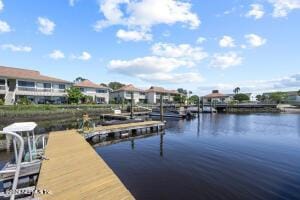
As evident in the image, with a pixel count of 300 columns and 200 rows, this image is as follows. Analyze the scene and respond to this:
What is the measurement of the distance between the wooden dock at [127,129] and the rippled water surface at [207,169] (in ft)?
6.59

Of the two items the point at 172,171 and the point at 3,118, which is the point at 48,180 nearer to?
the point at 172,171

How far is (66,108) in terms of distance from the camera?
42719mm

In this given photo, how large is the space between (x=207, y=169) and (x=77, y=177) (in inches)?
320

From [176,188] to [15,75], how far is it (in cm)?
4387

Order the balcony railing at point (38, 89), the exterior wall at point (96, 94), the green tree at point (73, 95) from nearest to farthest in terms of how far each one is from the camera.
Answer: the balcony railing at point (38, 89)
the green tree at point (73, 95)
the exterior wall at point (96, 94)

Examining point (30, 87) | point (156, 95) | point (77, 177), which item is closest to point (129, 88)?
point (156, 95)

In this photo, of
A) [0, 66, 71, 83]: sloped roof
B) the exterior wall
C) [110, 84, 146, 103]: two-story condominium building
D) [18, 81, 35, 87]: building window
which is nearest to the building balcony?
[18, 81, 35, 87]: building window

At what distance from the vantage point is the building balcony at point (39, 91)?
44.4m

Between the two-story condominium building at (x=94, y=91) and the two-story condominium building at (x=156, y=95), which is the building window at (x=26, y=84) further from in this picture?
the two-story condominium building at (x=156, y=95)

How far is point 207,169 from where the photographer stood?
13602 mm

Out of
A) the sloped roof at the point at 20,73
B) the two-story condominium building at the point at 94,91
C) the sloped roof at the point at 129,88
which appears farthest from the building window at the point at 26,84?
the sloped roof at the point at 129,88

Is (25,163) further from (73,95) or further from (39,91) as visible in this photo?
(73,95)

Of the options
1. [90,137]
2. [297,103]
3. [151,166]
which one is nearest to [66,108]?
[90,137]

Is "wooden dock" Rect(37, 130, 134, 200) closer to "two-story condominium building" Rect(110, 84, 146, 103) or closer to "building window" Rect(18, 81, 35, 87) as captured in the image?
"building window" Rect(18, 81, 35, 87)
